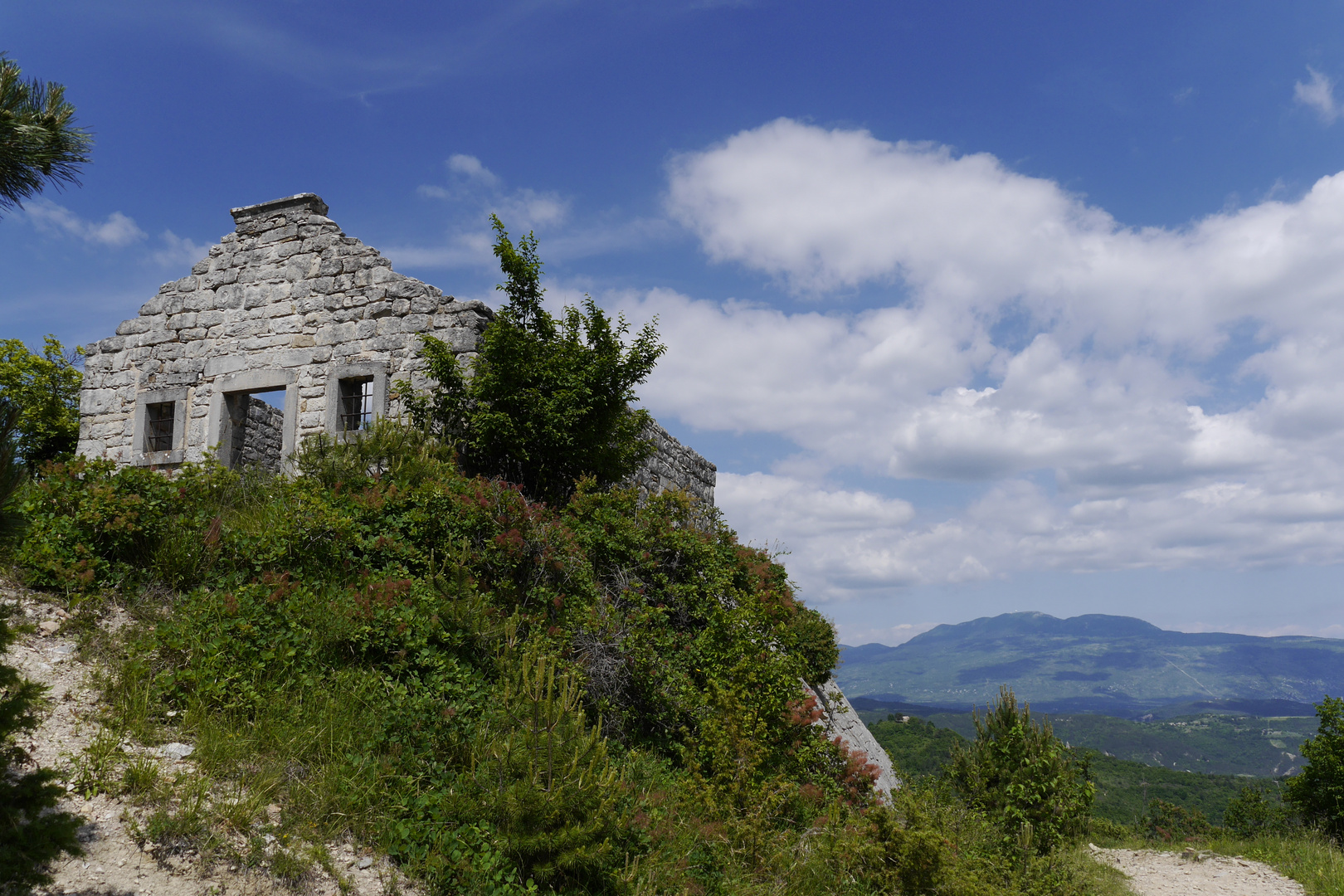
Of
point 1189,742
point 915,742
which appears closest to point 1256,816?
point 915,742

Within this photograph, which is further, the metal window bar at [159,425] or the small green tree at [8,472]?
the metal window bar at [159,425]

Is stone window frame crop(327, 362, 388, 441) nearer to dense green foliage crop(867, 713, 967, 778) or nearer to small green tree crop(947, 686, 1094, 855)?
small green tree crop(947, 686, 1094, 855)

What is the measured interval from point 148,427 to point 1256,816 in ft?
67.9

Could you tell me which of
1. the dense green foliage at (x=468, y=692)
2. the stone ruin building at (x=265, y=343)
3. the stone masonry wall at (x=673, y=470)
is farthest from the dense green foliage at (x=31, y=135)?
the stone masonry wall at (x=673, y=470)

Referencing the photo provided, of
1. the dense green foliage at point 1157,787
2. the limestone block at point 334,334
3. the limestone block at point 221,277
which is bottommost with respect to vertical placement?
the dense green foliage at point 1157,787

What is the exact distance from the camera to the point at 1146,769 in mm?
39219

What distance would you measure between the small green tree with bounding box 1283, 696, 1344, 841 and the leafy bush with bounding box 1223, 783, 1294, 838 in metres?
0.40

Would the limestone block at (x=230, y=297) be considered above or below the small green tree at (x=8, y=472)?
above

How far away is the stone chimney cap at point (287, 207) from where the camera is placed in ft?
37.4

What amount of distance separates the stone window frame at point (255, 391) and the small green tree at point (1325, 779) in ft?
50.9

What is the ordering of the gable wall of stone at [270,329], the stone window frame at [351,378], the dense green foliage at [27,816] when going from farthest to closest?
1. the gable wall of stone at [270,329]
2. the stone window frame at [351,378]
3. the dense green foliage at [27,816]

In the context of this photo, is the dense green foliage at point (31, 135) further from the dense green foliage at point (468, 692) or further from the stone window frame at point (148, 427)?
the stone window frame at point (148, 427)

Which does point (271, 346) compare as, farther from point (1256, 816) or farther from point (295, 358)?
point (1256, 816)

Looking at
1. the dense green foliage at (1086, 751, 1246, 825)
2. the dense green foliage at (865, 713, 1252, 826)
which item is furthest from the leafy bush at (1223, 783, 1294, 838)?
the dense green foliage at (1086, 751, 1246, 825)
